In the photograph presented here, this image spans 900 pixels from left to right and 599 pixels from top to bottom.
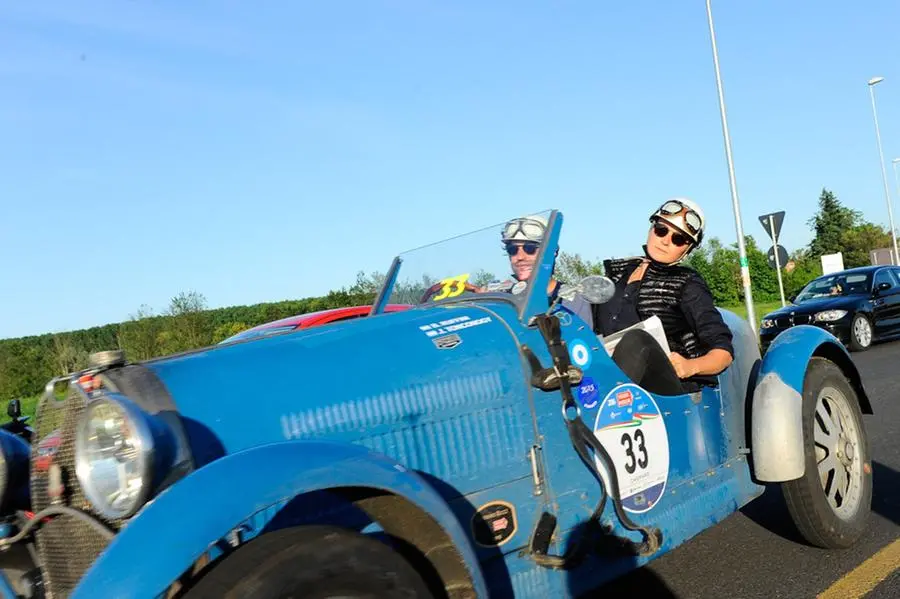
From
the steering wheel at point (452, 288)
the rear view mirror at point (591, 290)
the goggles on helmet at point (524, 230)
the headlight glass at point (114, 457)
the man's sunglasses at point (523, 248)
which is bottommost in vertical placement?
the headlight glass at point (114, 457)

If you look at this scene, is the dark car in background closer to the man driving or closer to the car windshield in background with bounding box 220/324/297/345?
the car windshield in background with bounding box 220/324/297/345

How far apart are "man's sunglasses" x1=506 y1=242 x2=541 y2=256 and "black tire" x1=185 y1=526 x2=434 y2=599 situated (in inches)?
60.0

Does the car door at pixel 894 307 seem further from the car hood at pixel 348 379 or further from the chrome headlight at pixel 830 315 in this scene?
the car hood at pixel 348 379

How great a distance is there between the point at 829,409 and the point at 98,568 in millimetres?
3609

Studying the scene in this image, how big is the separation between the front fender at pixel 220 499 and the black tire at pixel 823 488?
230cm

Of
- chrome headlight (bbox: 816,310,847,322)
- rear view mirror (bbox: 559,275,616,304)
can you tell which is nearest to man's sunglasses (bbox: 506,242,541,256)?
rear view mirror (bbox: 559,275,616,304)

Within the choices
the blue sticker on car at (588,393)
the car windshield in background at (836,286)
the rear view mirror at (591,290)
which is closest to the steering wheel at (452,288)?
the rear view mirror at (591,290)

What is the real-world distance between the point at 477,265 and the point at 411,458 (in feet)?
3.94

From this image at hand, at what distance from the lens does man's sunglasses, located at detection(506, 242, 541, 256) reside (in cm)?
317

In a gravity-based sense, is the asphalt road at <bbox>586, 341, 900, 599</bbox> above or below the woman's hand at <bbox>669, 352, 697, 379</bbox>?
below

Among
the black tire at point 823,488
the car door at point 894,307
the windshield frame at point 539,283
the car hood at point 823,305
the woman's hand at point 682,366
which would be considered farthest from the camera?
the car door at point 894,307

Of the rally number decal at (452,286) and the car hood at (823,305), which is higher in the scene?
the rally number decal at (452,286)

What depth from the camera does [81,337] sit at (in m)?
36.7

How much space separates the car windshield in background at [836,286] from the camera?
1512 centimetres
